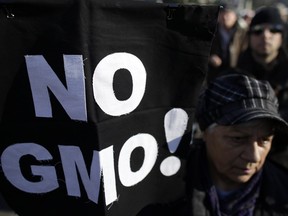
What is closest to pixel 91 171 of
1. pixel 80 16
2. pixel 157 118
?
pixel 157 118

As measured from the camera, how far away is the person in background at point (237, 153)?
1.39 m

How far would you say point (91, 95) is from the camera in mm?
1034

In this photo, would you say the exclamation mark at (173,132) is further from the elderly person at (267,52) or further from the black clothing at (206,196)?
the elderly person at (267,52)

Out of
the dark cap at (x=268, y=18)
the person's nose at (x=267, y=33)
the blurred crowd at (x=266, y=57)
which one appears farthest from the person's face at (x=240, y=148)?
the dark cap at (x=268, y=18)

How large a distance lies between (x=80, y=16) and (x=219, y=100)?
635 millimetres

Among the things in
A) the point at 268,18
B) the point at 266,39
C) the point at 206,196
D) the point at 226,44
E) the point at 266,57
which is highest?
the point at 268,18

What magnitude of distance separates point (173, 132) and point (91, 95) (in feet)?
1.17

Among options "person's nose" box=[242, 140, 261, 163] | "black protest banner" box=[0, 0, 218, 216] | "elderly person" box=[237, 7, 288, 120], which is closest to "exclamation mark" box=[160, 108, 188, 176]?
"black protest banner" box=[0, 0, 218, 216]

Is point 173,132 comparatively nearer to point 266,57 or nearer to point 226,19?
point 266,57

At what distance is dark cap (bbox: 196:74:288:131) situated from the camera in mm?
1365

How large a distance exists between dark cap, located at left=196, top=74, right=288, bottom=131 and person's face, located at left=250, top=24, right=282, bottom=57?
1528mm

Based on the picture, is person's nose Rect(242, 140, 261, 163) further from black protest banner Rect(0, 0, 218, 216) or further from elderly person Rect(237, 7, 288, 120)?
elderly person Rect(237, 7, 288, 120)

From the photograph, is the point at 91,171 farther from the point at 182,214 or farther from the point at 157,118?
the point at 182,214

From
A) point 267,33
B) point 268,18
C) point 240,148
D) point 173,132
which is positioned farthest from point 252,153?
point 268,18
